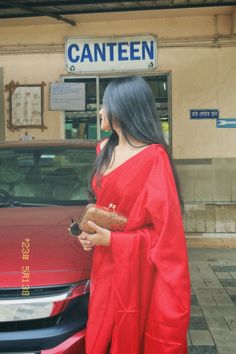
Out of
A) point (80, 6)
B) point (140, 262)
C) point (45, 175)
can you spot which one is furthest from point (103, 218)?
point (80, 6)

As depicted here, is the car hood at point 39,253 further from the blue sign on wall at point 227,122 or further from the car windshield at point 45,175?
the blue sign on wall at point 227,122

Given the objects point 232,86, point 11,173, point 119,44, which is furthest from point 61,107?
point 11,173

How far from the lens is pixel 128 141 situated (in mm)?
2180

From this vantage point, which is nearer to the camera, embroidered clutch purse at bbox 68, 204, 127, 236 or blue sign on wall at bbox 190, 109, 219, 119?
embroidered clutch purse at bbox 68, 204, 127, 236

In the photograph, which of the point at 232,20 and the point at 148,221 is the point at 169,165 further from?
the point at 232,20

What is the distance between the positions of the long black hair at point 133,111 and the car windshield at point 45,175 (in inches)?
58.8

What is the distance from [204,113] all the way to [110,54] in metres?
1.59

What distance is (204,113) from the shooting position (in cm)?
738

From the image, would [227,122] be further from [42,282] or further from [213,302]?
[42,282]

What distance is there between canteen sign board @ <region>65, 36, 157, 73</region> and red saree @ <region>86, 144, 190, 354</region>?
5.55 m

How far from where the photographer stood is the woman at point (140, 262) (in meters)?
1.99

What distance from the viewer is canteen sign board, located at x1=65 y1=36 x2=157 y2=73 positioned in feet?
24.2

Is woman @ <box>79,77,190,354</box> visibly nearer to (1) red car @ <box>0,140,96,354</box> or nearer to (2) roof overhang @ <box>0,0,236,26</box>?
(1) red car @ <box>0,140,96,354</box>
